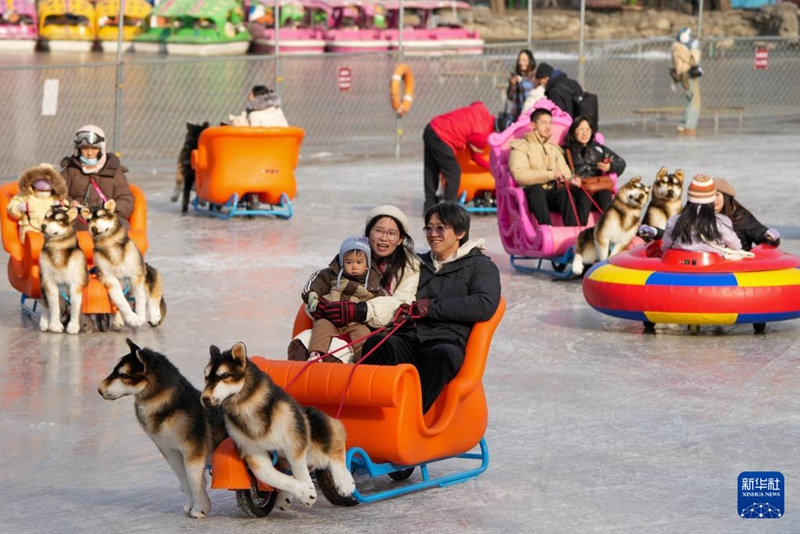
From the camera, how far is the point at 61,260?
845 centimetres

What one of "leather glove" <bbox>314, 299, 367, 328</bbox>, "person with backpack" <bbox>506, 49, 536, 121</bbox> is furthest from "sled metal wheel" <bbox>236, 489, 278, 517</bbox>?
"person with backpack" <bbox>506, 49, 536, 121</bbox>

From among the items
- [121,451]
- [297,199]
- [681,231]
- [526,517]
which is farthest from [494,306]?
[297,199]

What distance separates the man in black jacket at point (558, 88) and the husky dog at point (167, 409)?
8.77 m

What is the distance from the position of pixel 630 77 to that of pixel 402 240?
2082 cm

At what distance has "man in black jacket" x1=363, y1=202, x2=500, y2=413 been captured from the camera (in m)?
5.58

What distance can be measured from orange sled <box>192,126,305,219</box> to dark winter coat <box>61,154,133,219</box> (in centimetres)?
360

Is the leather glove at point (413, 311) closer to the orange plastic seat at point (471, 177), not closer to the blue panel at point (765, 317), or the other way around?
the blue panel at point (765, 317)

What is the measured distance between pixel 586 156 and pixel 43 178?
3.96m

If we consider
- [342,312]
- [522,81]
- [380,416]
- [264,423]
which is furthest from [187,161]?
[264,423]

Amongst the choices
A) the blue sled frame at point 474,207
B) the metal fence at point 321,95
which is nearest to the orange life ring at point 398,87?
the metal fence at point 321,95

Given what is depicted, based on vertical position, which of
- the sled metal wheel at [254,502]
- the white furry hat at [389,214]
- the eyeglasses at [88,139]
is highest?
the white furry hat at [389,214]

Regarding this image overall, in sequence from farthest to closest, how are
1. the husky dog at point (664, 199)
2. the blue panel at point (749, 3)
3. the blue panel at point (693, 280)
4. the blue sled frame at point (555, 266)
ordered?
1. the blue panel at point (749, 3)
2. the blue sled frame at point (555, 266)
3. the husky dog at point (664, 199)
4. the blue panel at point (693, 280)

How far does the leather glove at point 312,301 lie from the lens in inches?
225

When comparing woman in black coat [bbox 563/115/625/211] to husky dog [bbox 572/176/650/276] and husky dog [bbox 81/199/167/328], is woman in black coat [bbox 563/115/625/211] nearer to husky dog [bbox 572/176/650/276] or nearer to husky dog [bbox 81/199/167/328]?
husky dog [bbox 572/176/650/276]
